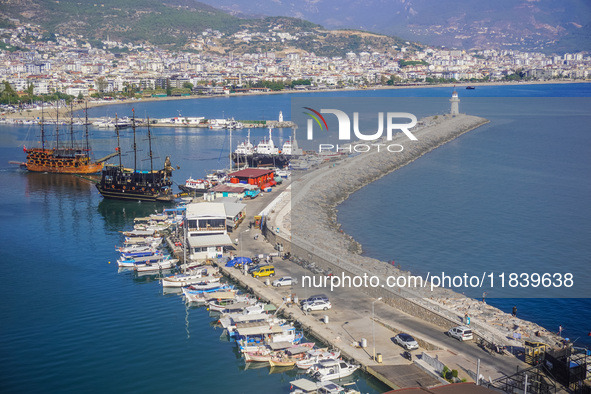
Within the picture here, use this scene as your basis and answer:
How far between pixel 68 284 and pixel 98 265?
1467 mm

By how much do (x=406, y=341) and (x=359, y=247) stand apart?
6931 millimetres

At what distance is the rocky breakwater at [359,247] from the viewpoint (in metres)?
11.1

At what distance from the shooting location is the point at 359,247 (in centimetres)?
1703

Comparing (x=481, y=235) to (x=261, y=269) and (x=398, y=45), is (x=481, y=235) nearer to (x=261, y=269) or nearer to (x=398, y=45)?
(x=261, y=269)

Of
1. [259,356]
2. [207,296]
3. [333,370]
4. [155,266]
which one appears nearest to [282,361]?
[259,356]

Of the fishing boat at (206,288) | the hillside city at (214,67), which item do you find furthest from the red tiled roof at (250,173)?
the hillside city at (214,67)

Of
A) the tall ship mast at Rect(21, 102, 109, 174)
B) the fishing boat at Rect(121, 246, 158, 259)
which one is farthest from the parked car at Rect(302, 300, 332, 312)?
the tall ship mast at Rect(21, 102, 109, 174)

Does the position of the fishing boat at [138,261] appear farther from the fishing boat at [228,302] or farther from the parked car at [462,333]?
the parked car at [462,333]

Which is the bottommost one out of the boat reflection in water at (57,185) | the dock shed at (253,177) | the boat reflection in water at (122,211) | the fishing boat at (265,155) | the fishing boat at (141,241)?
the fishing boat at (141,241)

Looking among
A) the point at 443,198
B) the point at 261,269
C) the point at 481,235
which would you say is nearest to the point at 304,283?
the point at 261,269

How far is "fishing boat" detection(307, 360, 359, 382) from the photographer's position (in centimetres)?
979

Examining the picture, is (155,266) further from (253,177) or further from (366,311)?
(253,177)

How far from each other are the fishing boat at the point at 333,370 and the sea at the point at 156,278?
0.76 feet

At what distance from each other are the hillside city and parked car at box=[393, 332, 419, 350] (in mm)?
65344
